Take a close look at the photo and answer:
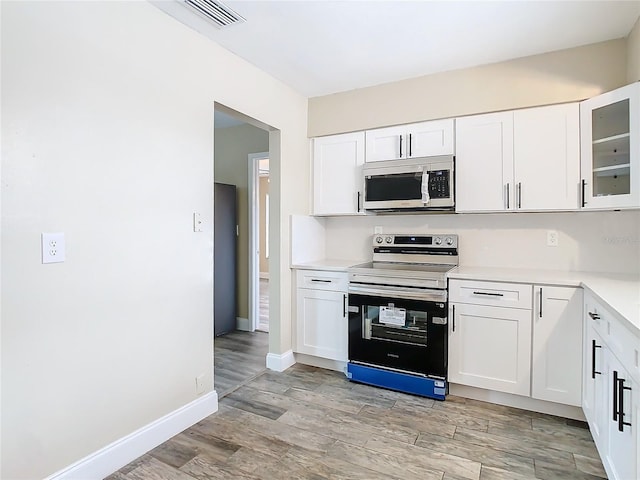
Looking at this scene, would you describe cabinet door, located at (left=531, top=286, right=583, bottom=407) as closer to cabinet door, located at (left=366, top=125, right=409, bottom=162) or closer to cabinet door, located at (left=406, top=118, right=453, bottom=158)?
cabinet door, located at (left=406, top=118, right=453, bottom=158)

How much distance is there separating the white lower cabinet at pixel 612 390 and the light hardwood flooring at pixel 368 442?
0.93 ft

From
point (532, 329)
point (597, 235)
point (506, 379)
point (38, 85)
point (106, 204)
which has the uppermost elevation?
point (38, 85)

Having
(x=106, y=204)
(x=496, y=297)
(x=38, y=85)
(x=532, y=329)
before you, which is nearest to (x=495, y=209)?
(x=496, y=297)

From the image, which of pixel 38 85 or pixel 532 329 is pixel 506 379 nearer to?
pixel 532 329

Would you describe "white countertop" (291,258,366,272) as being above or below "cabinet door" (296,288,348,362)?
above

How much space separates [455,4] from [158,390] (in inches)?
109

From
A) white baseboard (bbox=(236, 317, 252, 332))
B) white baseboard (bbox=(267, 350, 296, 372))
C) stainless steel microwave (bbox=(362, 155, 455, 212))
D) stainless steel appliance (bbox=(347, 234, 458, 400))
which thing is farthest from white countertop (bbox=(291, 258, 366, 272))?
white baseboard (bbox=(236, 317, 252, 332))

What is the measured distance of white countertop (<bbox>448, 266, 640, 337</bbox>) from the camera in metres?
1.56

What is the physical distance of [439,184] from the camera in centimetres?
286

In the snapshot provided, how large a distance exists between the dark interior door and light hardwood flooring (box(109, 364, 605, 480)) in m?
1.62

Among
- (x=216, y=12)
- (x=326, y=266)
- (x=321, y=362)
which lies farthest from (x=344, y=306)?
(x=216, y=12)

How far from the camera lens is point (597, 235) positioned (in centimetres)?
268

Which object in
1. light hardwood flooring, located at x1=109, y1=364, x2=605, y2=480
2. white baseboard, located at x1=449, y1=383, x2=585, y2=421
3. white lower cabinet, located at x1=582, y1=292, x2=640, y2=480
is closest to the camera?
white lower cabinet, located at x1=582, y1=292, x2=640, y2=480

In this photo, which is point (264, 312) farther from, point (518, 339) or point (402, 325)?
point (518, 339)
